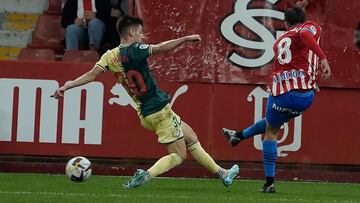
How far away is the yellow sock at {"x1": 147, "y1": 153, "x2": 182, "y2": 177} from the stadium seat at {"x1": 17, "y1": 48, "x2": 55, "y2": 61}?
4.09m

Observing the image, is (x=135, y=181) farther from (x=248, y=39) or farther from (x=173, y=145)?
(x=248, y=39)

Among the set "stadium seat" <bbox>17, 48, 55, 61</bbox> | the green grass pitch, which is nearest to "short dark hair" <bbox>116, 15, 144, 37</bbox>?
the green grass pitch

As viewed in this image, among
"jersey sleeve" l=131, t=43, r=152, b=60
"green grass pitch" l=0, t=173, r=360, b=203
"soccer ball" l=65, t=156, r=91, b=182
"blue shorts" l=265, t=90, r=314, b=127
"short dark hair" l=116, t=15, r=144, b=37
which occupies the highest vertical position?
"short dark hair" l=116, t=15, r=144, b=37

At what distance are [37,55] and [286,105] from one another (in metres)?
4.78

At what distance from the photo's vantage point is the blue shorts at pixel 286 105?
12.2 meters

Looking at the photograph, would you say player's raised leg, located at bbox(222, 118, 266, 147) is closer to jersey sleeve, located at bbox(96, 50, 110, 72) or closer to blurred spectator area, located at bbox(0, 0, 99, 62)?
jersey sleeve, located at bbox(96, 50, 110, 72)

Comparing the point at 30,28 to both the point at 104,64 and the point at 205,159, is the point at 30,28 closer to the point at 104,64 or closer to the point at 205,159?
the point at 104,64

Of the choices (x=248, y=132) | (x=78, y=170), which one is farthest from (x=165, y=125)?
(x=248, y=132)

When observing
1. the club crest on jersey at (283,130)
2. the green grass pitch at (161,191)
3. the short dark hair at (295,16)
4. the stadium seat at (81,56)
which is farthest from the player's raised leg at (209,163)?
the stadium seat at (81,56)

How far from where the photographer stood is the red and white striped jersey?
1216 cm

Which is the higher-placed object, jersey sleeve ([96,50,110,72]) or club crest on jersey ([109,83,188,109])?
jersey sleeve ([96,50,110,72])

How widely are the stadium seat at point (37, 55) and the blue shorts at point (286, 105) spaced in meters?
4.35

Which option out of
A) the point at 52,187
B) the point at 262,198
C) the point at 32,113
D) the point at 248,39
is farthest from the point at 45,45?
the point at 262,198

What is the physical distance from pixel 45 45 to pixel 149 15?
2355mm
